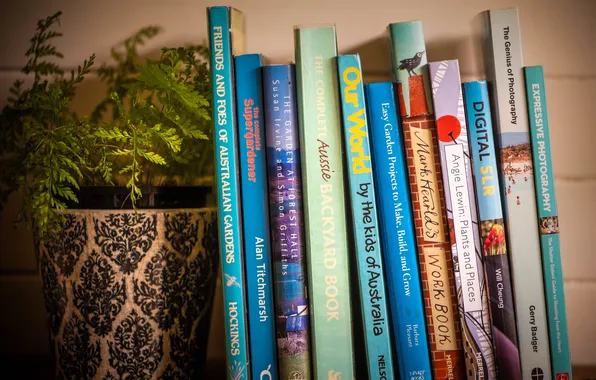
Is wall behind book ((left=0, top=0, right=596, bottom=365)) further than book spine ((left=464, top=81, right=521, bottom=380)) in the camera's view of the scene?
Yes

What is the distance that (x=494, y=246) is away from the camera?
0.51 m

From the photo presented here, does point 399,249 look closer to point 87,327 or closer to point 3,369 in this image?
point 87,327

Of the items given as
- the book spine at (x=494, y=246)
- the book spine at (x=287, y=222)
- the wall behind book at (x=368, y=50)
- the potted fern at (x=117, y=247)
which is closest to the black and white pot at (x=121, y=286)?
the potted fern at (x=117, y=247)

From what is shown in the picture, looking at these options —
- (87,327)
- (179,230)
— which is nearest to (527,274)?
(179,230)

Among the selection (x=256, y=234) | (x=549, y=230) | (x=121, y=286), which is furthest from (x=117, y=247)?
(x=549, y=230)

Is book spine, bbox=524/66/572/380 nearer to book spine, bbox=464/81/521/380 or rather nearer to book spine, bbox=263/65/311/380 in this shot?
book spine, bbox=464/81/521/380

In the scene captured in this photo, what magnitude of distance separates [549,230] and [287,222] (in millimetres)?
306

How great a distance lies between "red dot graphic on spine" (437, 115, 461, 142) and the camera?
1.67ft

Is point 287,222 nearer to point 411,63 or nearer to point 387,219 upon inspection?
point 387,219

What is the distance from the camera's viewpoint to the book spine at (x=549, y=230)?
1.66 ft

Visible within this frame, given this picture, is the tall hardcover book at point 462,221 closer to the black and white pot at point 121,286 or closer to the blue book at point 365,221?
the blue book at point 365,221

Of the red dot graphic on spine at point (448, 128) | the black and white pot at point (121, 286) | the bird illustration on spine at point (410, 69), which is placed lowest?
the black and white pot at point (121, 286)

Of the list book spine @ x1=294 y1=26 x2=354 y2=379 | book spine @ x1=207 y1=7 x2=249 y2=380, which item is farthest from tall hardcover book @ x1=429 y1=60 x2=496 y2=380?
book spine @ x1=207 y1=7 x2=249 y2=380

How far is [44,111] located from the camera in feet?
1.74
